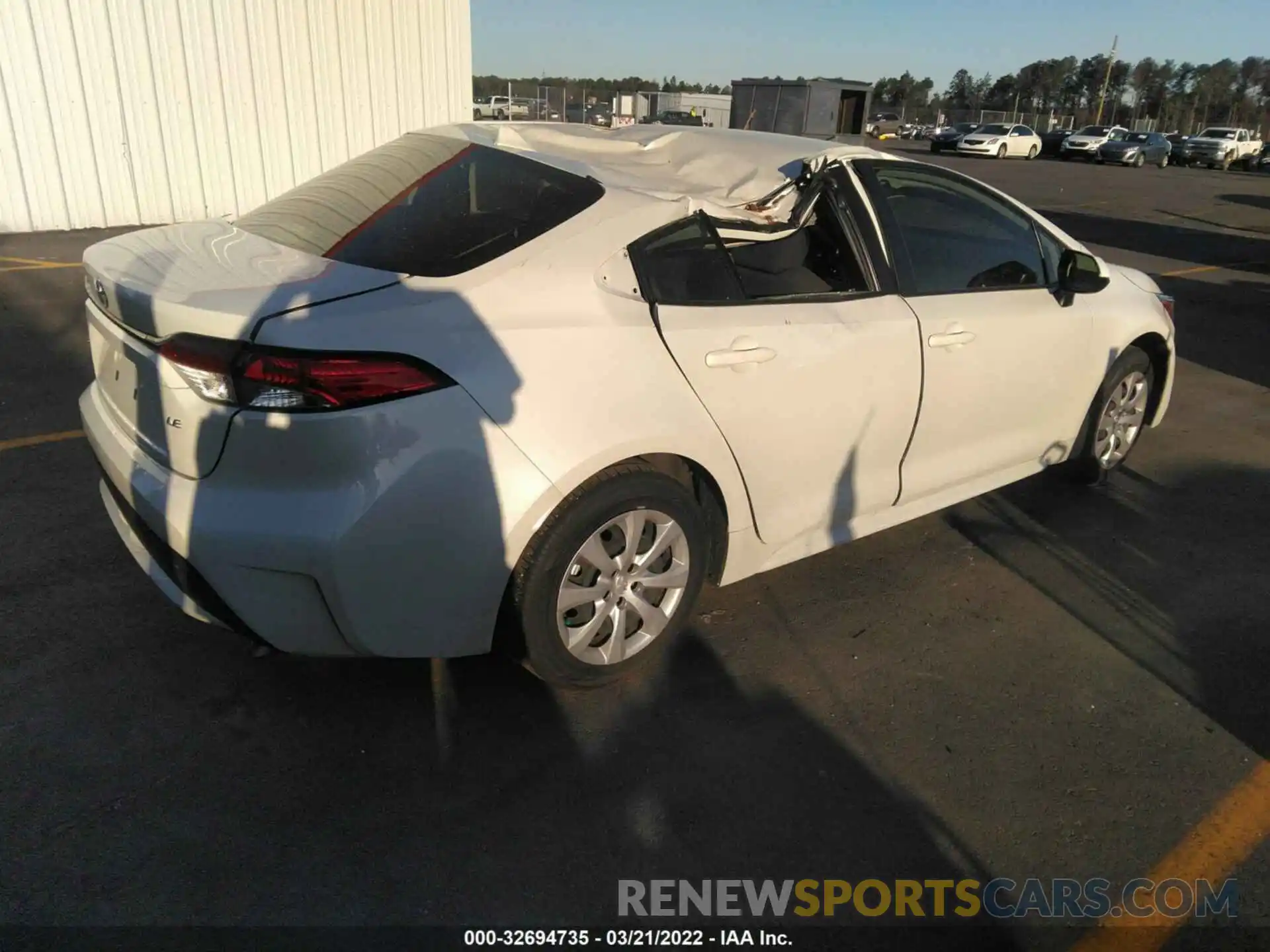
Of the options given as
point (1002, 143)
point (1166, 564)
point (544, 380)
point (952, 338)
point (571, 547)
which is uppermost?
point (544, 380)

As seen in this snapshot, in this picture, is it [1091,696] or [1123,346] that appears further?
[1123,346]

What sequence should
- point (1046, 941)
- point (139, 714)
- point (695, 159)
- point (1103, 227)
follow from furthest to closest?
point (1103, 227) → point (695, 159) → point (139, 714) → point (1046, 941)

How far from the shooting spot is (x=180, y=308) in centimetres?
239

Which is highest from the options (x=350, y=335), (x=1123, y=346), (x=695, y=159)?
(x=695, y=159)

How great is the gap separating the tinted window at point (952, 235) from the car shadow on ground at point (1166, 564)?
46.4 inches

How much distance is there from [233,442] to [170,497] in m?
0.30

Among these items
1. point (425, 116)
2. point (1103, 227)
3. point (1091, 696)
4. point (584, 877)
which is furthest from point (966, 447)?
point (1103, 227)

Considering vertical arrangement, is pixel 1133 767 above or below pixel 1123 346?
below

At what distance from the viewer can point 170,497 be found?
2.49m

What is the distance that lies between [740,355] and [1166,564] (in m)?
2.47

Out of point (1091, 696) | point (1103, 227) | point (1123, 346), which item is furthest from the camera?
point (1103, 227)

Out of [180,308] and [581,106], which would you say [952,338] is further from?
[581,106]

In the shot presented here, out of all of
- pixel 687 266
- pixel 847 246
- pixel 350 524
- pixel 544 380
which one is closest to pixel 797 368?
pixel 687 266

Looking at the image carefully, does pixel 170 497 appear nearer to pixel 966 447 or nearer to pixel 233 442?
pixel 233 442
